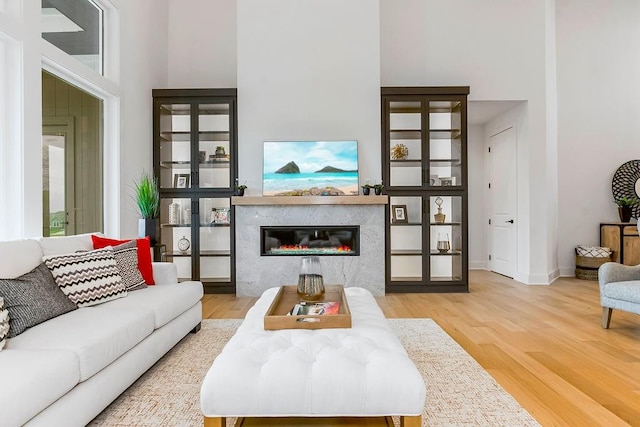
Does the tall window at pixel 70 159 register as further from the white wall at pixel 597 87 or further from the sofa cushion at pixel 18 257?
the white wall at pixel 597 87

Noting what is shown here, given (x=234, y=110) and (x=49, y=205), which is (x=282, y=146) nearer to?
(x=234, y=110)

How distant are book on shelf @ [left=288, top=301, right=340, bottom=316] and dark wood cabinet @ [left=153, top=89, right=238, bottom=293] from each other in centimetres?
305

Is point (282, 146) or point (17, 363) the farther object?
point (282, 146)

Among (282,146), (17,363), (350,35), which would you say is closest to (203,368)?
(17,363)

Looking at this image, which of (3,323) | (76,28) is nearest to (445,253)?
(3,323)

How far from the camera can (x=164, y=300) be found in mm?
2811

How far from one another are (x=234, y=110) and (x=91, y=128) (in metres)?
1.71

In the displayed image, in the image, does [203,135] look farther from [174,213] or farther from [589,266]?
[589,266]

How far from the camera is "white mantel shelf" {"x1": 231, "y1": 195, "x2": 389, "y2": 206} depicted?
16.1 feet

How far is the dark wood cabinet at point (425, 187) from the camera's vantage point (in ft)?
17.3

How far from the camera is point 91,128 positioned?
4148 millimetres

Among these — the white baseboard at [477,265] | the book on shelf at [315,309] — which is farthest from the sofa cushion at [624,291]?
the white baseboard at [477,265]

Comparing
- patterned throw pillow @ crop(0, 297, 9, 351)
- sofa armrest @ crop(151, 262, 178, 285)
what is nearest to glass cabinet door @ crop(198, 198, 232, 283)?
sofa armrest @ crop(151, 262, 178, 285)

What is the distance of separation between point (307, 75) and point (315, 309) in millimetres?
3702
